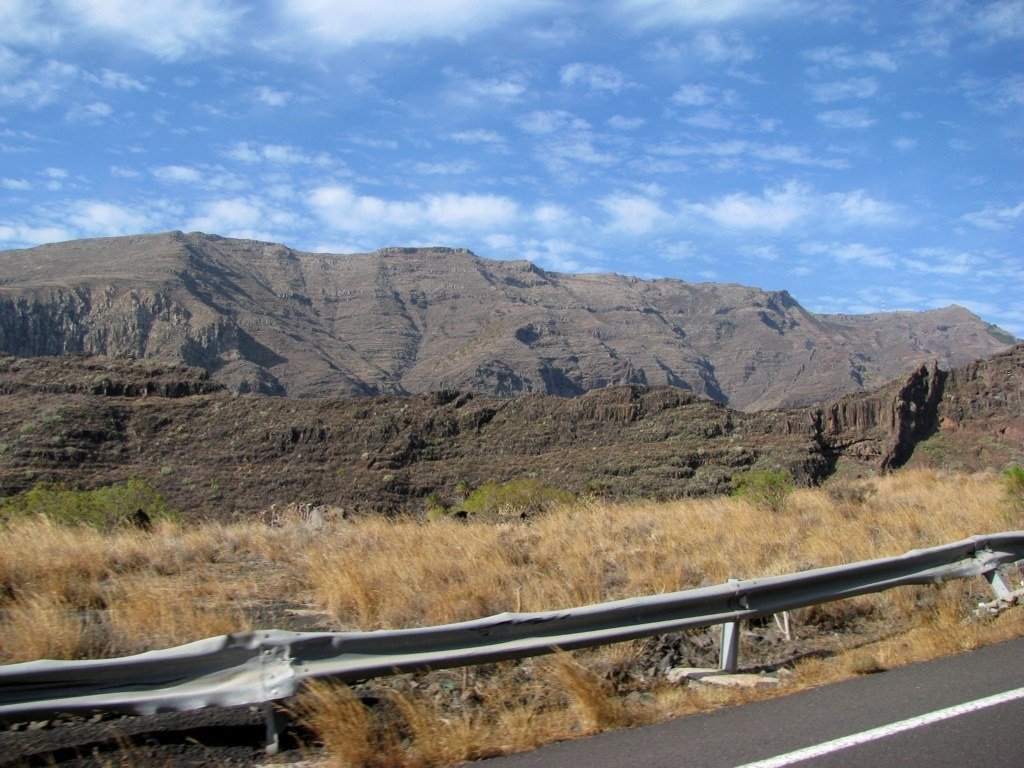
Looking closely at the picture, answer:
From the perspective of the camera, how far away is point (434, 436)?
250 feet

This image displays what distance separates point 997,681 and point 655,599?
217 cm

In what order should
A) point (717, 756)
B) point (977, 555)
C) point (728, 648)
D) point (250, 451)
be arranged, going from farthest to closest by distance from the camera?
point (250, 451) → point (977, 555) → point (728, 648) → point (717, 756)

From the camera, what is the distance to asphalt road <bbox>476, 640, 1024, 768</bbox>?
4.09 metres

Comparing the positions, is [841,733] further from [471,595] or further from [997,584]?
[997,584]

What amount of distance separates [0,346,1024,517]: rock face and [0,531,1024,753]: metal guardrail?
4853 centimetres

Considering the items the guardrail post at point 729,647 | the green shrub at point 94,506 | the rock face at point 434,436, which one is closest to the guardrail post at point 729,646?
the guardrail post at point 729,647

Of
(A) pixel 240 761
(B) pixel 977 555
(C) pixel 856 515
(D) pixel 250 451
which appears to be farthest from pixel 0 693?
(D) pixel 250 451

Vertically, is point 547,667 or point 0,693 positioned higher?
point 0,693

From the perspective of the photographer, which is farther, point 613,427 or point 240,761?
point 613,427

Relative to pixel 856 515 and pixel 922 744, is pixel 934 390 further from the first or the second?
pixel 922 744

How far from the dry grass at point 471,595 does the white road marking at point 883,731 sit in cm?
84

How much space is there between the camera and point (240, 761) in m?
4.21

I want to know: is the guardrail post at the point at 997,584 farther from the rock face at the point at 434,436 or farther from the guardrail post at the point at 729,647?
the rock face at the point at 434,436

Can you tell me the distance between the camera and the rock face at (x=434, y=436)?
6112 cm
